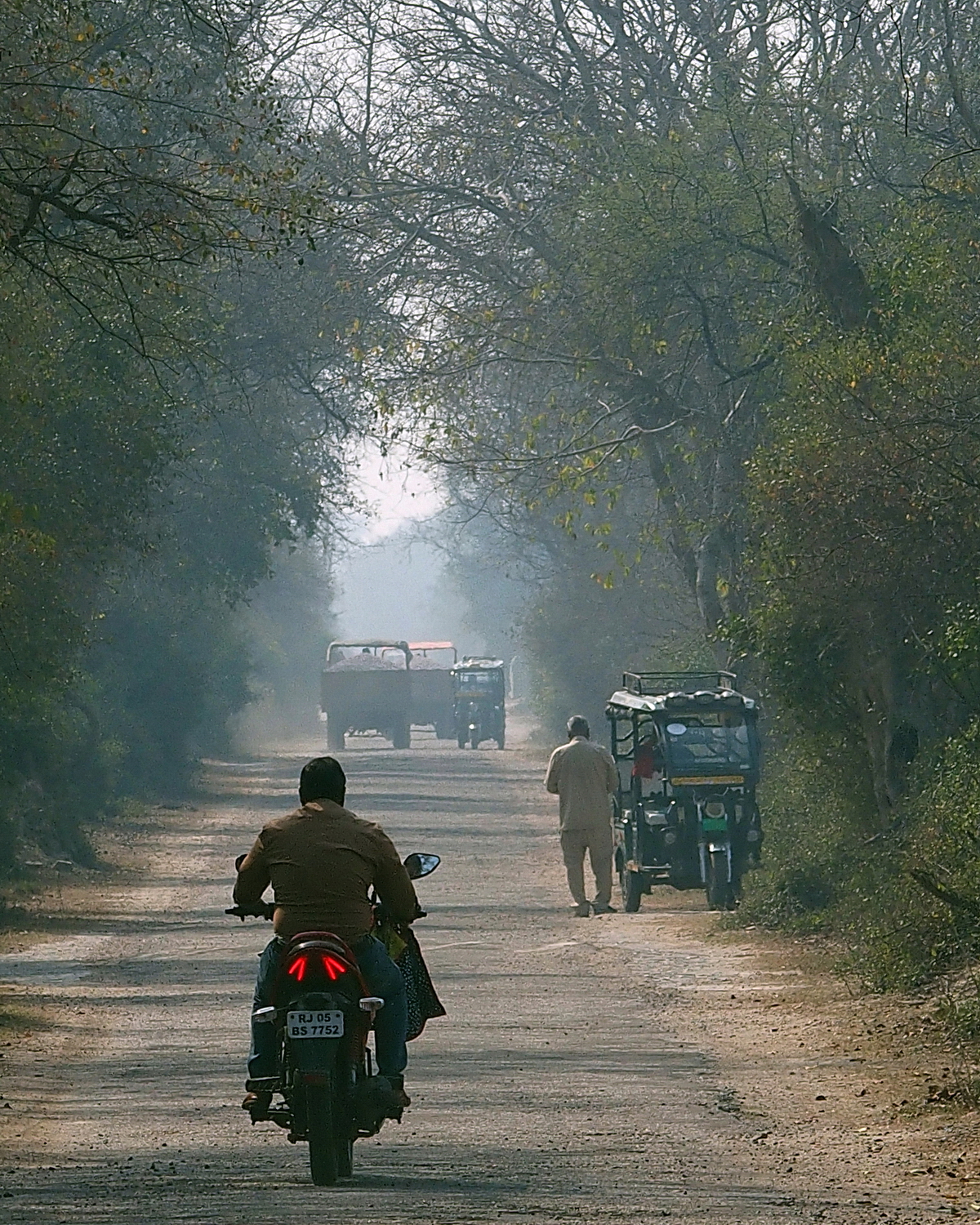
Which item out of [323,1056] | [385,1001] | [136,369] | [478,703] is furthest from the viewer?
[478,703]

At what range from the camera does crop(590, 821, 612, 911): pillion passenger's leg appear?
20453 millimetres

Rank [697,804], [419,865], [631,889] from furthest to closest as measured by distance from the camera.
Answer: [631,889] → [697,804] → [419,865]

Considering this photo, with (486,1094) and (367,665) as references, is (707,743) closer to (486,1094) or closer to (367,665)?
(486,1094)

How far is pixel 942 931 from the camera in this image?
13.8 meters

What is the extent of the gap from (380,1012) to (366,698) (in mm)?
53209

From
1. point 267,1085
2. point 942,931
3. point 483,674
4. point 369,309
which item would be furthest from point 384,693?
point 267,1085

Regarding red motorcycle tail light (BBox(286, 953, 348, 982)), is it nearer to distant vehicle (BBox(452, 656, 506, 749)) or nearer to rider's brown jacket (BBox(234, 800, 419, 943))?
rider's brown jacket (BBox(234, 800, 419, 943))

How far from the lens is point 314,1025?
25.6 feet

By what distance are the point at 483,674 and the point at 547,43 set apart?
3683 centimetres

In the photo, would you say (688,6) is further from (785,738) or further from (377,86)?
(785,738)

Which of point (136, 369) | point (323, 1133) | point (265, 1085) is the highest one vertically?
point (136, 369)

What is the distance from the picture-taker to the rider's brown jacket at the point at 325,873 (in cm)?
816

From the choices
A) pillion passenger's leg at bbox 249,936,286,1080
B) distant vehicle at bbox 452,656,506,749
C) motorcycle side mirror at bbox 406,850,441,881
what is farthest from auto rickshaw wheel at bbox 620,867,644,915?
distant vehicle at bbox 452,656,506,749

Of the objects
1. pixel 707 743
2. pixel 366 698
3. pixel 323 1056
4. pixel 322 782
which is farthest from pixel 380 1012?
pixel 366 698
